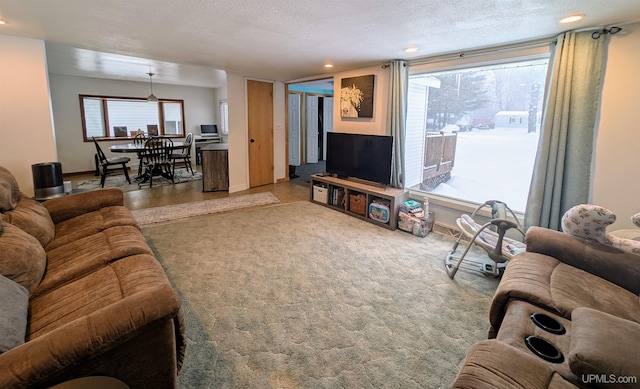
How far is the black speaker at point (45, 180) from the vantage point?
3.20 meters

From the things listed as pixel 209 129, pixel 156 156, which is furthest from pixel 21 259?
pixel 209 129

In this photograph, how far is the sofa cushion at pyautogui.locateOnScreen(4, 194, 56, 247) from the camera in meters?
2.04

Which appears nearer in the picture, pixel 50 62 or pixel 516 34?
pixel 516 34

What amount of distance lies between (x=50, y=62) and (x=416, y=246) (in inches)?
→ 258

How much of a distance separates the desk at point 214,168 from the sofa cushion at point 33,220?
128 inches

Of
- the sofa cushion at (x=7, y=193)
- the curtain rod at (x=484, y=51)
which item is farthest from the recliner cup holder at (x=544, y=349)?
the sofa cushion at (x=7, y=193)

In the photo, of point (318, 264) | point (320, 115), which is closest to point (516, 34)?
point (318, 264)

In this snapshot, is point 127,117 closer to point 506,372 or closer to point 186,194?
point 186,194

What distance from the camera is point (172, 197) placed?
5230 mm

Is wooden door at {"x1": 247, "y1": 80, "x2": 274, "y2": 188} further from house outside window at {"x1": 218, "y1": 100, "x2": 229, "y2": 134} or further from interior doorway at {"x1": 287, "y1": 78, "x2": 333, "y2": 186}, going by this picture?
house outside window at {"x1": 218, "y1": 100, "x2": 229, "y2": 134}

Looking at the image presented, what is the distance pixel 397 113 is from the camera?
404cm

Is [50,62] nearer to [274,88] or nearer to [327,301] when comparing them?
[274,88]

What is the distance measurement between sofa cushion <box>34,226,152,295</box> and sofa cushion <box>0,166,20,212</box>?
0.45 m

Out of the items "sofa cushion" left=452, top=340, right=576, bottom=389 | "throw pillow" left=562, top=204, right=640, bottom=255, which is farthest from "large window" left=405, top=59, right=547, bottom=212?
"sofa cushion" left=452, top=340, right=576, bottom=389
